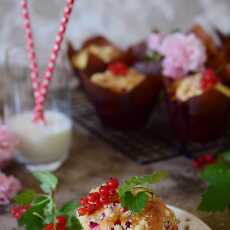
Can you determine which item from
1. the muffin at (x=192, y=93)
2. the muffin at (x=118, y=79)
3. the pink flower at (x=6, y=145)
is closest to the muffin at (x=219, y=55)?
the muffin at (x=192, y=93)

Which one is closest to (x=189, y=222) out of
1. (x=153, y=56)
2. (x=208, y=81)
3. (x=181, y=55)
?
(x=208, y=81)

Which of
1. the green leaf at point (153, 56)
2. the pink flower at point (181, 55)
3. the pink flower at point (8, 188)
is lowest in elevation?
the pink flower at point (8, 188)

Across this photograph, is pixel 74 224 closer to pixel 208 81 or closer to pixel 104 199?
pixel 104 199

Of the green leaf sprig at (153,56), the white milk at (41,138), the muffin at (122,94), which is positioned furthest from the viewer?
the green leaf sprig at (153,56)

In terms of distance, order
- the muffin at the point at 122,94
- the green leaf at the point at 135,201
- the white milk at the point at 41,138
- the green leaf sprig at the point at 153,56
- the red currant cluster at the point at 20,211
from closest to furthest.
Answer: the green leaf at the point at 135,201, the red currant cluster at the point at 20,211, the white milk at the point at 41,138, the muffin at the point at 122,94, the green leaf sprig at the point at 153,56

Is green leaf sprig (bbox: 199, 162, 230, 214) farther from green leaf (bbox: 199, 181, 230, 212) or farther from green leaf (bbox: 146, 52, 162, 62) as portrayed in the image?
green leaf (bbox: 146, 52, 162, 62)

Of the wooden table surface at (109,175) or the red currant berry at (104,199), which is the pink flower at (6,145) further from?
the red currant berry at (104,199)

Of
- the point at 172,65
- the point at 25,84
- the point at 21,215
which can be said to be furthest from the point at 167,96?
the point at 21,215
